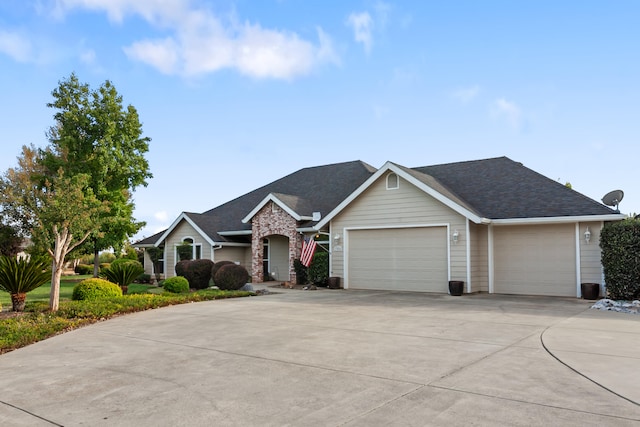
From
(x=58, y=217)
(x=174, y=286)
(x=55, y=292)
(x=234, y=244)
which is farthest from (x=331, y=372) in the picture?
(x=234, y=244)

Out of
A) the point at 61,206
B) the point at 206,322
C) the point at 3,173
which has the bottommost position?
the point at 206,322

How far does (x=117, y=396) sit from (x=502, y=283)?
14605 millimetres

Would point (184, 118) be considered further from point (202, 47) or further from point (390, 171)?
point (390, 171)

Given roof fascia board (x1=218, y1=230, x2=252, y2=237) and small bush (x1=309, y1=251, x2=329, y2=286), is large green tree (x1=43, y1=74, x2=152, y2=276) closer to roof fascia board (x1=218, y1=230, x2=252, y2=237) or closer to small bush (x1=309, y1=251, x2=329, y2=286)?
roof fascia board (x1=218, y1=230, x2=252, y2=237)

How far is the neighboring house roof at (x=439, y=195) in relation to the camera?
52.5ft

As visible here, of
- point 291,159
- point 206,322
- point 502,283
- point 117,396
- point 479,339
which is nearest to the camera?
point 117,396

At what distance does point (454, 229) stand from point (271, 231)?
9159 mm

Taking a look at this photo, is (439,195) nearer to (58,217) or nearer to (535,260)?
(535,260)

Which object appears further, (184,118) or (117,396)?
(184,118)

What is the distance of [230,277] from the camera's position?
59.9 ft

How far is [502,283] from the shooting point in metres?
16.8

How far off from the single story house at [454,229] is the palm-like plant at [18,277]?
10.6 metres

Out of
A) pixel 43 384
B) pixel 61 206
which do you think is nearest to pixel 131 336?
pixel 43 384

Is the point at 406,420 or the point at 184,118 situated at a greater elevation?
the point at 184,118
